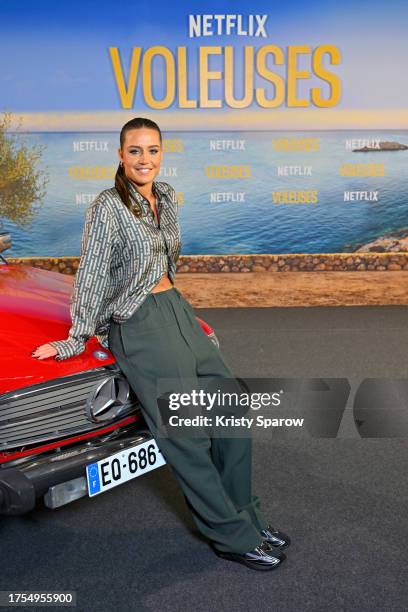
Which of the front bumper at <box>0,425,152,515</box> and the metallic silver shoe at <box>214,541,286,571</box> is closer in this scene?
the front bumper at <box>0,425,152,515</box>

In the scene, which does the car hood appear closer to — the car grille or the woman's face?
the car grille

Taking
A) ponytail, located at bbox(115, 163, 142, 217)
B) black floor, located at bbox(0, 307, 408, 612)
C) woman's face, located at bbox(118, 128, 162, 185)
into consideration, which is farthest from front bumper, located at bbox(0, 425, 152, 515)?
woman's face, located at bbox(118, 128, 162, 185)

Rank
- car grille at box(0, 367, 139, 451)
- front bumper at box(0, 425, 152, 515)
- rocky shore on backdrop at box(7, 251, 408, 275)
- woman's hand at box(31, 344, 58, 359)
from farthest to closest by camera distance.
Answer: rocky shore on backdrop at box(7, 251, 408, 275) < woman's hand at box(31, 344, 58, 359) < car grille at box(0, 367, 139, 451) < front bumper at box(0, 425, 152, 515)

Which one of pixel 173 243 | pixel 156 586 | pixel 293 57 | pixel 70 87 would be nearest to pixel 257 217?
pixel 293 57

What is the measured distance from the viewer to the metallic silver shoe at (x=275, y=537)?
2684 millimetres

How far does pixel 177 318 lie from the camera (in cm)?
266

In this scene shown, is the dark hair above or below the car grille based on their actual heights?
above

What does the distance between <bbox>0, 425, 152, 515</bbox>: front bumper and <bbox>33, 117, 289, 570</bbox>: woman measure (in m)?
0.14

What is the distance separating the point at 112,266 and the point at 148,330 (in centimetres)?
28

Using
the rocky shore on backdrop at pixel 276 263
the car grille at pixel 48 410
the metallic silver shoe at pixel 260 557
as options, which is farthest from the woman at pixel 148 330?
the rocky shore on backdrop at pixel 276 263

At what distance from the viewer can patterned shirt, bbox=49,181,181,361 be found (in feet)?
8.38

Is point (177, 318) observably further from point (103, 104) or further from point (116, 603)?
point (103, 104)

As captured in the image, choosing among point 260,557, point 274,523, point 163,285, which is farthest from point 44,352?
point 274,523

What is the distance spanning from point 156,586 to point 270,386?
93.2 inches
